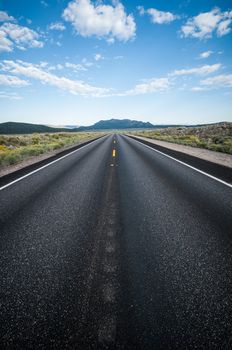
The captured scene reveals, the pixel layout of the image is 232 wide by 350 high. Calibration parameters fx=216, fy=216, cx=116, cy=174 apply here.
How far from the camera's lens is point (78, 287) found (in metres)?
2.55

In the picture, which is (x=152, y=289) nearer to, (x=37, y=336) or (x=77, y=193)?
(x=37, y=336)

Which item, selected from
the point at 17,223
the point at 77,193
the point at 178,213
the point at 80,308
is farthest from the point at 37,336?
the point at 77,193

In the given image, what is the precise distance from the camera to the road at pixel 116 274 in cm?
197

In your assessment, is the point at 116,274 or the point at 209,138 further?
the point at 209,138

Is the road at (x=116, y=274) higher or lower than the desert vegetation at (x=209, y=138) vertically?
higher

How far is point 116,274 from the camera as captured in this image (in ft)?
9.10

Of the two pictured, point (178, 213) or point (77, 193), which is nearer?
point (178, 213)

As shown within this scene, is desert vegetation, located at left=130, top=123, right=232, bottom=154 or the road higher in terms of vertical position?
the road

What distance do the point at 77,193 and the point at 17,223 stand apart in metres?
2.31

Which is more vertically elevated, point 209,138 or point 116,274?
point 116,274

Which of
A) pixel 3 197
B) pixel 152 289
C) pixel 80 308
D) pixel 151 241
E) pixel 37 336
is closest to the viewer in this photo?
pixel 37 336

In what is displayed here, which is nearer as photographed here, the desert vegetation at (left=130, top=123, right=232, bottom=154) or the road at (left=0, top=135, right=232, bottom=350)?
the road at (left=0, top=135, right=232, bottom=350)

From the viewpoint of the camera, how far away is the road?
6.45 ft

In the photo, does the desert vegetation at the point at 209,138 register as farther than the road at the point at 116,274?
Yes
